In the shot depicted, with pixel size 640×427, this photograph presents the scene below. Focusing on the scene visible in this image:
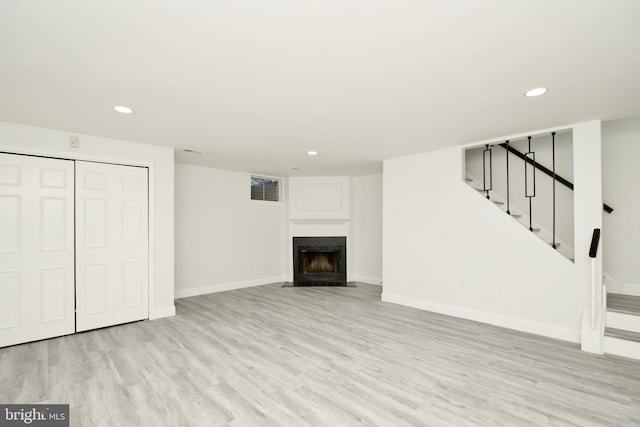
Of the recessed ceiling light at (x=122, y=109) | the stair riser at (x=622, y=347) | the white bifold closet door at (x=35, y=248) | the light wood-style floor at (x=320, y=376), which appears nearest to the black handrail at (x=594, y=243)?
the stair riser at (x=622, y=347)

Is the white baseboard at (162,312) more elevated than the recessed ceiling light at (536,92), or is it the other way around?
the recessed ceiling light at (536,92)

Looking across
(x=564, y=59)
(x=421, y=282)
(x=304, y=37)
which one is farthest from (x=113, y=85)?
(x=421, y=282)

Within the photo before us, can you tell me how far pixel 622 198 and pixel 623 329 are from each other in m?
1.81

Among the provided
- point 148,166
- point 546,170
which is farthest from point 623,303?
point 148,166

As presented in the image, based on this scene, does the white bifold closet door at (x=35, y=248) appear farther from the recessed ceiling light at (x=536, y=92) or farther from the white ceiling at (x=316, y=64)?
the recessed ceiling light at (x=536, y=92)

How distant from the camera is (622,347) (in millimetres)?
2867

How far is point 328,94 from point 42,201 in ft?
11.6

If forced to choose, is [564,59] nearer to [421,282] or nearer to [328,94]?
[328,94]

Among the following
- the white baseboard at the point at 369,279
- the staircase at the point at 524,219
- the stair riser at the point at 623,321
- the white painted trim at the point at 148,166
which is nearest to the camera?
the stair riser at the point at 623,321

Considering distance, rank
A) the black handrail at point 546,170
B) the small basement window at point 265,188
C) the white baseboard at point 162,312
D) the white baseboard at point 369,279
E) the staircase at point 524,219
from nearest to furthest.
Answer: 1. the black handrail at point 546,170
2. the staircase at point 524,219
3. the white baseboard at point 162,312
4. the white baseboard at point 369,279
5. the small basement window at point 265,188

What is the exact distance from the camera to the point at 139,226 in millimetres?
4055

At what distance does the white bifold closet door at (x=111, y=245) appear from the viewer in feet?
11.9

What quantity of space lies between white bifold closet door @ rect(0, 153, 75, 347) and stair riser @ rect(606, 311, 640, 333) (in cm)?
621

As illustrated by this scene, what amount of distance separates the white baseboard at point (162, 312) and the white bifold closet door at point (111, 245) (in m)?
0.08
